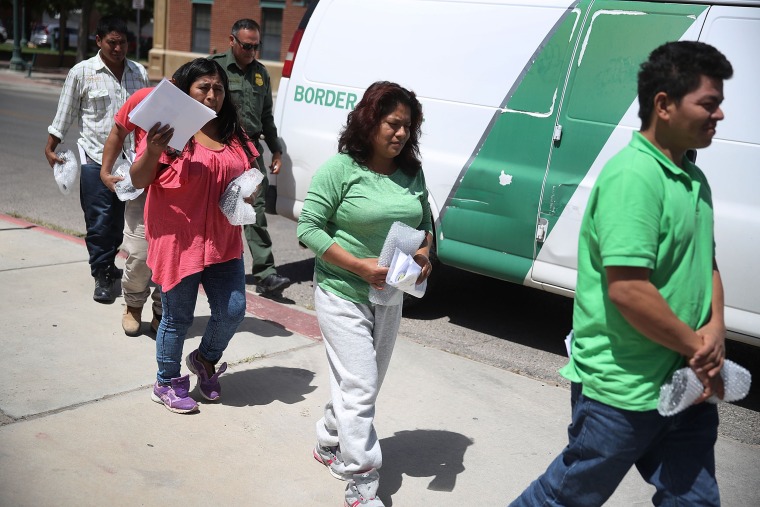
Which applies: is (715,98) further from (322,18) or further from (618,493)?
(322,18)

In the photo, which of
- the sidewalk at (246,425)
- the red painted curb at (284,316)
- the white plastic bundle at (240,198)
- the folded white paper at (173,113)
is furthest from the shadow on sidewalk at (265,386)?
the folded white paper at (173,113)

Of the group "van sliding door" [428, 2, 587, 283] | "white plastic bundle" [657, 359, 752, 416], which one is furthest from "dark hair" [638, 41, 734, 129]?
"van sliding door" [428, 2, 587, 283]

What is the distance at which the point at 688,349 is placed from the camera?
7.90 feet

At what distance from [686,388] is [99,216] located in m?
4.27

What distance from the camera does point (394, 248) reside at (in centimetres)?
339

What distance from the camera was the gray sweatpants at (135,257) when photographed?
16.9 ft

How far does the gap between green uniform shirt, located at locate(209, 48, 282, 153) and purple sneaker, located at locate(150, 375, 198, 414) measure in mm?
2558

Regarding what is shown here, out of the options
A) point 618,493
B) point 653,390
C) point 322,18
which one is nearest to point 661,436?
point 653,390

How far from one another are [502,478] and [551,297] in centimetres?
345

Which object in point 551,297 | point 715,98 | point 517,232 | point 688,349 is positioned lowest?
point 551,297

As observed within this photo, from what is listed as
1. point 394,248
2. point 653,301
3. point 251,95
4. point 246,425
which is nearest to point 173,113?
point 394,248

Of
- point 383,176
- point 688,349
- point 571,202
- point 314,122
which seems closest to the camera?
point 688,349

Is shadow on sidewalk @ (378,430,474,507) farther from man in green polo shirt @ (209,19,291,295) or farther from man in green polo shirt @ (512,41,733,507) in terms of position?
man in green polo shirt @ (209,19,291,295)

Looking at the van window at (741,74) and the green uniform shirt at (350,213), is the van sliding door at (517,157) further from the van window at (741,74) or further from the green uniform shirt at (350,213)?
the green uniform shirt at (350,213)
